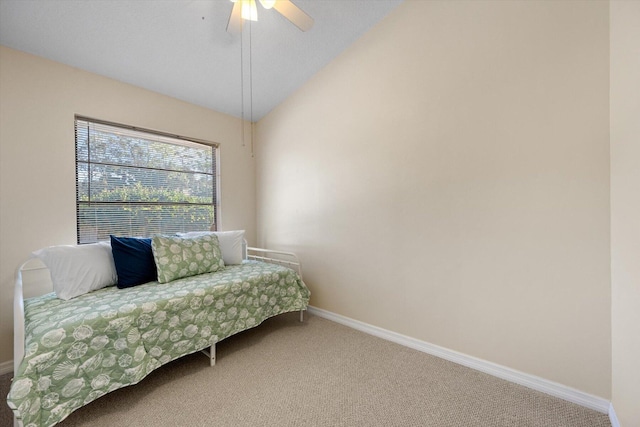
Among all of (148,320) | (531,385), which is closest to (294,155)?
(148,320)

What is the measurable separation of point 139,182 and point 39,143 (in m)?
0.72

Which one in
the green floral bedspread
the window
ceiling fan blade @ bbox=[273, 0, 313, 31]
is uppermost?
ceiling fan blade @ bbox=[273, 0, 313, 31]

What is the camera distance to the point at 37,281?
1.95 metres

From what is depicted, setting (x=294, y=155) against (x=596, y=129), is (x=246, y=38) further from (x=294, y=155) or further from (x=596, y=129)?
(x=596, y=129)

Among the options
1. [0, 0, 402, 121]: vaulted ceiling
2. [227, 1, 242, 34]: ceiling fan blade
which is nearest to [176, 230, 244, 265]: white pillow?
[0, 0, 402, 121]: vaulted ceiling

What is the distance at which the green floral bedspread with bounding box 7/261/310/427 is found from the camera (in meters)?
1.20

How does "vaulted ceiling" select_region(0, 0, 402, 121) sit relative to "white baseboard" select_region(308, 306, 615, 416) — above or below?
above

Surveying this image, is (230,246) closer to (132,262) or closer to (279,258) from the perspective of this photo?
(279,258)

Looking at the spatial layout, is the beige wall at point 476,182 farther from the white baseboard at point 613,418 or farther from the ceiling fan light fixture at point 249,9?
Answer: the ceiling fan light fixture at point 249,9

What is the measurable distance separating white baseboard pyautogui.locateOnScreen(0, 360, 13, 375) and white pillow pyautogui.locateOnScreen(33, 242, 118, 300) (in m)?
0.71

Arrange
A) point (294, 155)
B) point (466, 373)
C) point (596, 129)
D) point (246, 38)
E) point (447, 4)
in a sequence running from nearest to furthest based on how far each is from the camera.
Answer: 1. point (596, 129)
2. point (466, 373)
3. point (447, 4)
4. point (246, 38)
5. point (294, 155)

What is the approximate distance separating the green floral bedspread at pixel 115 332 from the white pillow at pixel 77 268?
8 cm

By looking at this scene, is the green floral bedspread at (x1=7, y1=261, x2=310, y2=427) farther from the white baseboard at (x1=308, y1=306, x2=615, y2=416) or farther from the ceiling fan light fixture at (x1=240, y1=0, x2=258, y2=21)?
the ceiling fan light fixture at (x1=240, y1=0, x2=258, y2=21)

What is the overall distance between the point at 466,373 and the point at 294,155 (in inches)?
100
